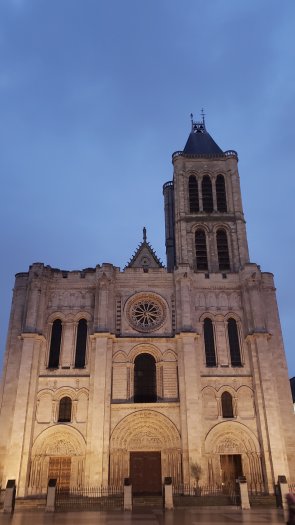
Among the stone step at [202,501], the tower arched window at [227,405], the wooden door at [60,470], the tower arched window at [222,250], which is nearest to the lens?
the stone step at [202,501]

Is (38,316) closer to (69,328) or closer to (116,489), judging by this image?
(69,328)

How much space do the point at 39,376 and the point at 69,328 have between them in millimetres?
3618

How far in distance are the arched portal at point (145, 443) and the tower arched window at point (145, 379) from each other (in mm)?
1119

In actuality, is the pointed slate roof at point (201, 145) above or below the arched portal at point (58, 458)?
above

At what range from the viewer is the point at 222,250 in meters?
33.4

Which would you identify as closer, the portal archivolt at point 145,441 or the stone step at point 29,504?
the stone step at point 29,504

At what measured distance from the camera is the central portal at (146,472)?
950 inches

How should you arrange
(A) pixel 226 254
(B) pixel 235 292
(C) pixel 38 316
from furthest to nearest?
(A) pixel 226 254 → (B) pixel 235 292 → (C) pixel 38 316

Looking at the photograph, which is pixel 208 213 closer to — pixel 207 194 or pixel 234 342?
pixel 207 194

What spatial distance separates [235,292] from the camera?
30.0m

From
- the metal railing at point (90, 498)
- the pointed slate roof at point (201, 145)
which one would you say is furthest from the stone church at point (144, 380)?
A: the pointed slate roof at point (201, 145)

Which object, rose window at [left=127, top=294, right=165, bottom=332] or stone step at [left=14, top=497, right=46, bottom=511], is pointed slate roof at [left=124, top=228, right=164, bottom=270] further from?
stone step at [left=14, top=497, right=46, bottom=511]

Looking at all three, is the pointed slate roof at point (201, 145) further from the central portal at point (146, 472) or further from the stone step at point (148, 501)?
the stone step at point (148, 501)

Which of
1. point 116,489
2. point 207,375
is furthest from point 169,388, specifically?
point 116,489
